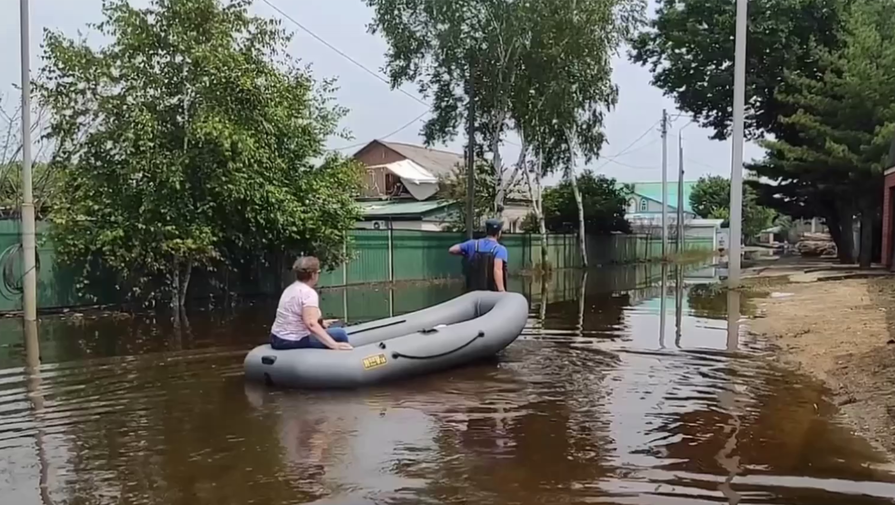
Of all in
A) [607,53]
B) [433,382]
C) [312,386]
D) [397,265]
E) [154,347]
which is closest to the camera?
[312,386]

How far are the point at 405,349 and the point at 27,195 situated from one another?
7658 mm

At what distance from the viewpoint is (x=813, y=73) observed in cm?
2722

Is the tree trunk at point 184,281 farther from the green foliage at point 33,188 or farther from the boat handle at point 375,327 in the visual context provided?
the boat handle at point 375,327

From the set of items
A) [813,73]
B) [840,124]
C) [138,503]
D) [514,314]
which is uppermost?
[813,73]

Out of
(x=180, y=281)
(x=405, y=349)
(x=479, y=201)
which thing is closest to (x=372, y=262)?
(x=180, y=281)

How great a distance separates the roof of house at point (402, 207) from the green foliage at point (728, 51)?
9321 millimetres

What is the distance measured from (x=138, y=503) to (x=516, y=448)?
2327 millimetres

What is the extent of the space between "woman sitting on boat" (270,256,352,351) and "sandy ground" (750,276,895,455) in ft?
14.0

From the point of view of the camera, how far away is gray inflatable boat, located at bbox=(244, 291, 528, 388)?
7.38 meters

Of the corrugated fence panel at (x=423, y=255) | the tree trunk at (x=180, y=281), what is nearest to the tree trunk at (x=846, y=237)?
the corrugated fence panel at (x=423, y=255)

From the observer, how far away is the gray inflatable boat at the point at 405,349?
24.2ft

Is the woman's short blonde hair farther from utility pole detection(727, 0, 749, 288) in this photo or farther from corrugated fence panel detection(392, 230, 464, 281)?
corrugated fence panel detection(392, 230, 464, 281)

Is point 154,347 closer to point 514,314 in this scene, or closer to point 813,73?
point 514,314

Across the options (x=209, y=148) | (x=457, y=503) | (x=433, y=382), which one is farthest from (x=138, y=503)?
(x=209, y=148)
